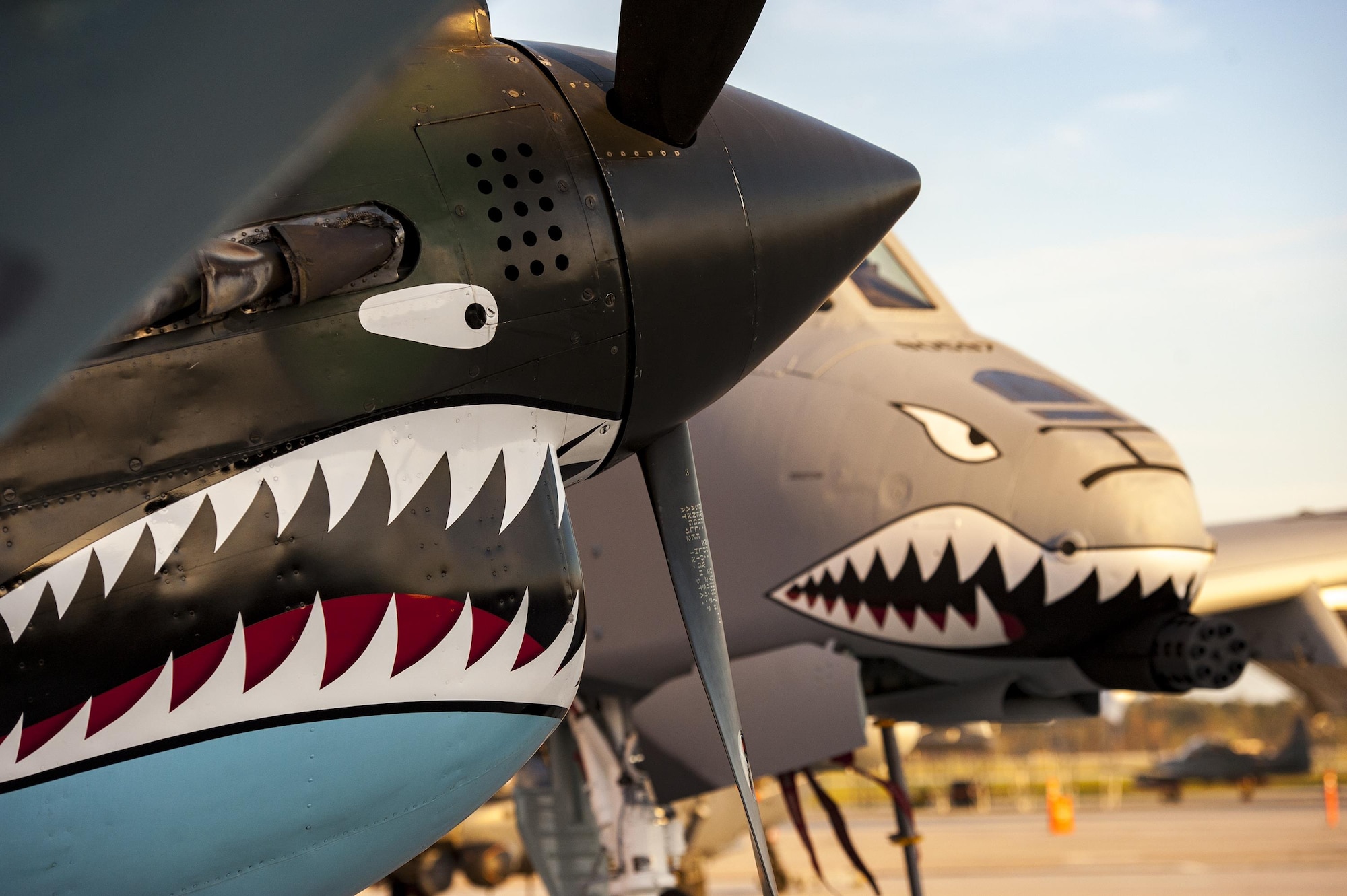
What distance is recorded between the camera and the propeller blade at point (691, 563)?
392 cm

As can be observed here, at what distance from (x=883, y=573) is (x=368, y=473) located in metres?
4.13

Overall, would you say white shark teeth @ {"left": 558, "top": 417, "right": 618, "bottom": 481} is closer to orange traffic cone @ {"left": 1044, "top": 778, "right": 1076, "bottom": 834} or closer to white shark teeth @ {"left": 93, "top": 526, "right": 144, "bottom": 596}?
white shark teeth @ {"left": 93, "top": 526, "right": 144, "bottom": 596}

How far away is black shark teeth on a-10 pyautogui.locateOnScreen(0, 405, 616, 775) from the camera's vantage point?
103 inches

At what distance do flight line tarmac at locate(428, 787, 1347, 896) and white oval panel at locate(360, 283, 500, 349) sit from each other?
13846mm

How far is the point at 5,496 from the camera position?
2.65m

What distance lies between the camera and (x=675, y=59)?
3.23m

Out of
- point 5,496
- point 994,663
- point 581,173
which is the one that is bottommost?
point 994,663

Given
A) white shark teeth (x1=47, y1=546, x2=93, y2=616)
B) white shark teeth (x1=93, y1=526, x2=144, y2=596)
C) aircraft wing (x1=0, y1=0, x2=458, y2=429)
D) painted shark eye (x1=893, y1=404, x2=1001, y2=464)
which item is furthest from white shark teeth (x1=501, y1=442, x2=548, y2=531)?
painted shark eye (x1=893, y1=404, x2=1001, y2=464)

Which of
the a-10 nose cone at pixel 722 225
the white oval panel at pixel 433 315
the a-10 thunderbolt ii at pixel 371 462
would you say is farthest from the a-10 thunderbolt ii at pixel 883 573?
the white oval panel at pixel 433 315

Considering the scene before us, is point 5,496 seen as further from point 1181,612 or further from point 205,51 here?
point 1181,612

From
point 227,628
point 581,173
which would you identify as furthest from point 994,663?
point 227,628

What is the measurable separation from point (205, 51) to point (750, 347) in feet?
9.27

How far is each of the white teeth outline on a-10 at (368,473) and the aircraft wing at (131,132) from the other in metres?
1.77

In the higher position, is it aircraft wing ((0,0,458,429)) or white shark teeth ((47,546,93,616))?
white shark teeth ((47,546,93,616))
